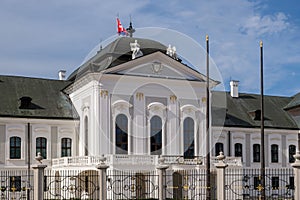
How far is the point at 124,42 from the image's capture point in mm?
33438

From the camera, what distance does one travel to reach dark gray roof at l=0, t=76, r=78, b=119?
3209 centimetres

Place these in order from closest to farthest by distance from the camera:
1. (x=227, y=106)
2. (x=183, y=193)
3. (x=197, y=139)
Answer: (x=183, y=193)
(x=197, y=139)
(x=227, y=106)

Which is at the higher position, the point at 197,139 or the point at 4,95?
the point at 4,95

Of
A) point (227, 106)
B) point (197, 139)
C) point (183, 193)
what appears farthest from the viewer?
point (227, 106)

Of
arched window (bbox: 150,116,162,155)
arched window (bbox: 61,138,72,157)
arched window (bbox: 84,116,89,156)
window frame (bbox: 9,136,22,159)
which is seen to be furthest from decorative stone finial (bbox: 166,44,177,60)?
window frame (bbox: 9,136,22,159)

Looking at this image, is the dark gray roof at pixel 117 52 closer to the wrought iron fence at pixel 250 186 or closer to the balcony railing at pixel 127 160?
the balcony railing at pixel 127 160

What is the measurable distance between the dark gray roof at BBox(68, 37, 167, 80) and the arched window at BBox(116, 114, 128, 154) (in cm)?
310

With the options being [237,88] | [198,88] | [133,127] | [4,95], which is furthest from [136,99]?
[237,88]

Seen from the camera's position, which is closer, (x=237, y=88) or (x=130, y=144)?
(x=130, y=144)

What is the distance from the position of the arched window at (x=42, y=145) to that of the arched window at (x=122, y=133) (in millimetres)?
4686

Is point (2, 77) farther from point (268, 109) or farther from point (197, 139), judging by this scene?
point (268, 109)

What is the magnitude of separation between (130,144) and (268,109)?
1450 cm

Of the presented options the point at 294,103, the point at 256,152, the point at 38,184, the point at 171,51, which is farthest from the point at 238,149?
the point at 38,184

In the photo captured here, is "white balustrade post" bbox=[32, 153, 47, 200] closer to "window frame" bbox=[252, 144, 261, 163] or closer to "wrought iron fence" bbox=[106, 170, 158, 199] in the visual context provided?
"wrought iron fence" bbox=[106, 170, 158, 199]
